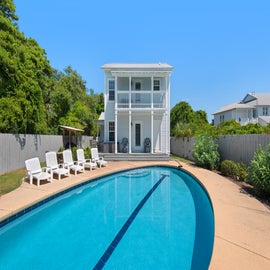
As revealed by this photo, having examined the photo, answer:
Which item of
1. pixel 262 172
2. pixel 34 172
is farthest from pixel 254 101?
pixel 34 172

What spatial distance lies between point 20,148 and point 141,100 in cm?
1091

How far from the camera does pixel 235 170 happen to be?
32.9ft

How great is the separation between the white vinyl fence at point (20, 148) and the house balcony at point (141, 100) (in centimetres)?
670

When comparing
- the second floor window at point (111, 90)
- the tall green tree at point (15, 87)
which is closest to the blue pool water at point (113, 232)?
the tall green tree at point (15, 87)

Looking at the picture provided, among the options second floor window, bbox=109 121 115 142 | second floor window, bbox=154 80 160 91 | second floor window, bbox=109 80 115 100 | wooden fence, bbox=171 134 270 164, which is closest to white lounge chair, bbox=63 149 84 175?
wooden fence, bbox=171 134 270 164

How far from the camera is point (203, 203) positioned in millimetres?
7293

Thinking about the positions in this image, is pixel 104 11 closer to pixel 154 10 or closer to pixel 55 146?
pixel 154 10

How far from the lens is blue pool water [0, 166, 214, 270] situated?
419 cm

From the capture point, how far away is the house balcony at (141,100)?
19188 millimetres

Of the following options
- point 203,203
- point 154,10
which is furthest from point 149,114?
point 203,203

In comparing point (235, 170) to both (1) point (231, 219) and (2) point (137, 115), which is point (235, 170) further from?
(2) point (137, 115)

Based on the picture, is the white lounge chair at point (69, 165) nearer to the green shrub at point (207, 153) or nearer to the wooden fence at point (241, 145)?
the green shrub at point (207, 153)

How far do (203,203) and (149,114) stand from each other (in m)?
12.9

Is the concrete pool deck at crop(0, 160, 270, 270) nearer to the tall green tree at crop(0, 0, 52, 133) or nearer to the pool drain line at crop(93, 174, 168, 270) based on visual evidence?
the pool drain line at crop(93, 174, 168, 270)
